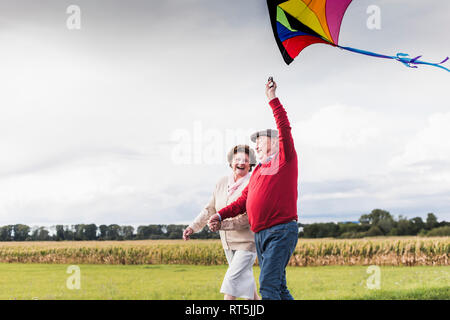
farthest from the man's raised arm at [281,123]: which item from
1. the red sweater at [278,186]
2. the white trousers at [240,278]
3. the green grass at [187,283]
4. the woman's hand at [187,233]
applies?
the green grass at [187,283]

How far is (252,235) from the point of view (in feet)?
13.5

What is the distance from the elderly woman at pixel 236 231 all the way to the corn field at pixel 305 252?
21.9 ft

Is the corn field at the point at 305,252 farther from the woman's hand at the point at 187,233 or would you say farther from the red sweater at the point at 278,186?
the red sweater at the point at 278,186

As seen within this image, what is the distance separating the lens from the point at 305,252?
11.5 meters

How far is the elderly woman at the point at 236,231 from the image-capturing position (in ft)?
13.4

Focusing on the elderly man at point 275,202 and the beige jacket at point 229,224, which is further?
the beige jacket at point 229,224

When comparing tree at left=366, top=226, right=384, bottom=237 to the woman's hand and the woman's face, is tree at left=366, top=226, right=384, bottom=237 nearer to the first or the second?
the woman's face

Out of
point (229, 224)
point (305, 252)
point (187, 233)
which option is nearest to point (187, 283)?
point (305, 252)

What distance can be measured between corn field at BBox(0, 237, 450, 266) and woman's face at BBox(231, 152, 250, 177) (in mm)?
6806

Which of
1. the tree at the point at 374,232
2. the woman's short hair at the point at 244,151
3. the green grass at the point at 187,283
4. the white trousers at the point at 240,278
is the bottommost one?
the green grass at the point at 187,283

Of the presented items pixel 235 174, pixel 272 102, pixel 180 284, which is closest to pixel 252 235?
pixel 235 174

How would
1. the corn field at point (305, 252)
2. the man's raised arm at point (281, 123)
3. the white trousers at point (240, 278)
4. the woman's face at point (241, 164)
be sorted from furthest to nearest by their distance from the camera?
the corn field at point (305, 252), the woman's face at point (241, 164), the white trousers at point (240, 278), the man's raised arm at point (281, 123)

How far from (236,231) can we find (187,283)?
15.4 feet
